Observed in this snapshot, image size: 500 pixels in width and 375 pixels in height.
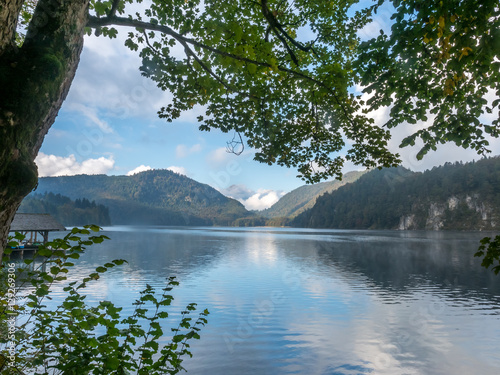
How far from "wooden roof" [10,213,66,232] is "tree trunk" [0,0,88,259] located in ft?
154

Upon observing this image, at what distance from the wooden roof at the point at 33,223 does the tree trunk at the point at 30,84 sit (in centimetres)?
4687

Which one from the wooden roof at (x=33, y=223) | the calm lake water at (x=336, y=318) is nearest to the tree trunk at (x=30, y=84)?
the calm lake water at (x=336, y=318)

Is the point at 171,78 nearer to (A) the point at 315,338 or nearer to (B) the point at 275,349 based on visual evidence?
(B) the point at 275,349

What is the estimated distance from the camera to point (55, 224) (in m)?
47.8

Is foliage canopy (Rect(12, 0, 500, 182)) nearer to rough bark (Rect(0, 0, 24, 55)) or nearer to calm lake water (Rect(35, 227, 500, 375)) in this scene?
rough bark (Rect(0, 0, 24, 55))

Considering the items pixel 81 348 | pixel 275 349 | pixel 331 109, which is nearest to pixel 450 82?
pixel 331 109

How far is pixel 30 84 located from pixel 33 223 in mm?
52624

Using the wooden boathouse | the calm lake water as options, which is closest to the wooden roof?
the wooden boathouse

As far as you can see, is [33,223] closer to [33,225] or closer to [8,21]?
[33,225]

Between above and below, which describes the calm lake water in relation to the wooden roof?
below

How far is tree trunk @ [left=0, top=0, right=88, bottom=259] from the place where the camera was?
9.30 feet

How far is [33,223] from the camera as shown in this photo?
1797 inches

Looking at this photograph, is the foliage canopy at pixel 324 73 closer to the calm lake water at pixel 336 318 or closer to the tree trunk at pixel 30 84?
the tree trunk at pixel 30 84

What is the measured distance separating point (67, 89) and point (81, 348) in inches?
185
